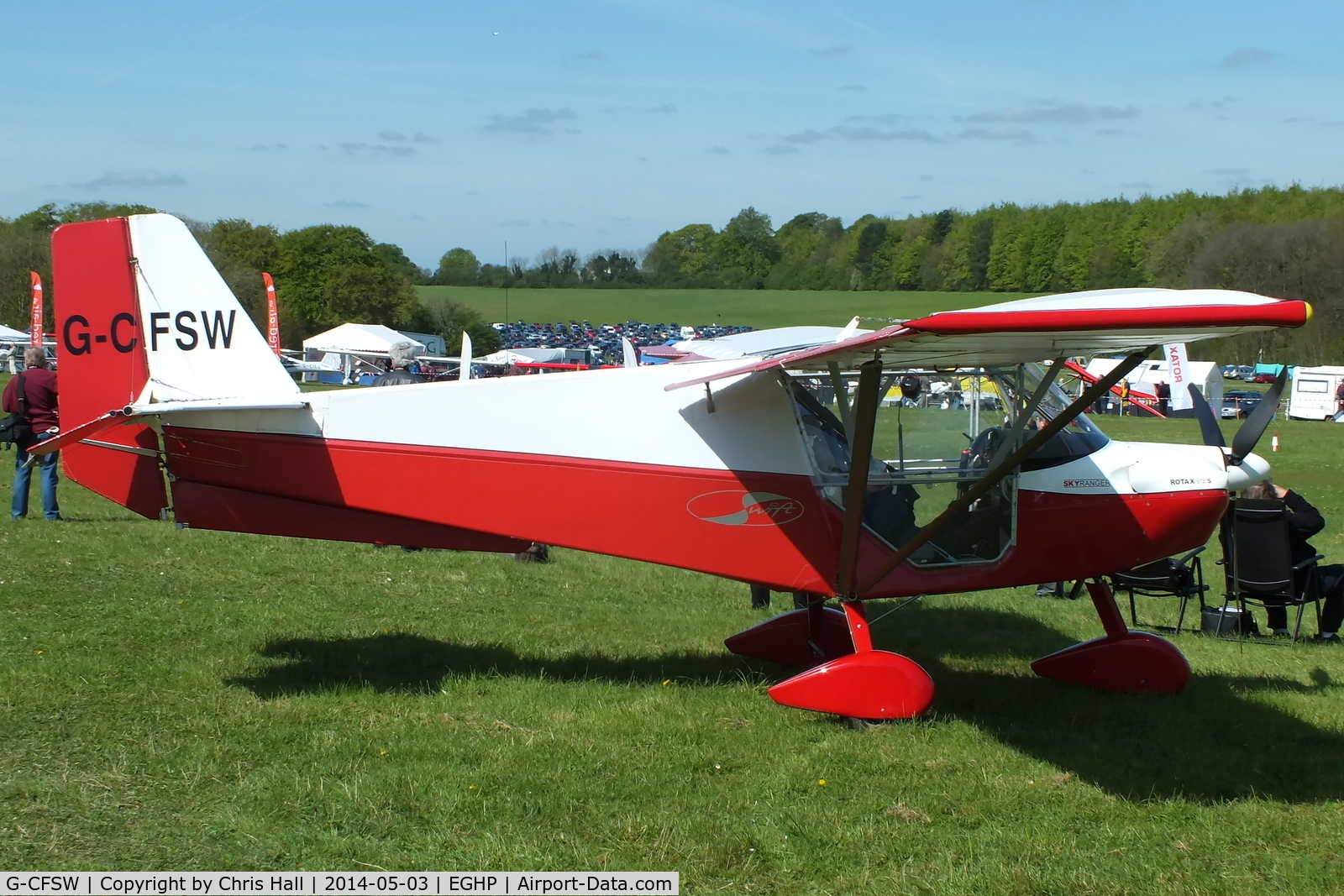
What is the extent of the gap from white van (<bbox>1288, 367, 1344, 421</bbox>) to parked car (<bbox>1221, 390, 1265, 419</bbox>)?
1422 mm

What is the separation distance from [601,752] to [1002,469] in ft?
9.06

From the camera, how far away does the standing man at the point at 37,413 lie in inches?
483

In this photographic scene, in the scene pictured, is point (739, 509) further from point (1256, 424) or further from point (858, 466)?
point (1256, 424)

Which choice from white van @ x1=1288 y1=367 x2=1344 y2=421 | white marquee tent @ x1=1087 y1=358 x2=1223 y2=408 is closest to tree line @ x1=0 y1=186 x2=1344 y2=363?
white marquee tent @ x1=1087 y1=358 x2=1223 y2=408

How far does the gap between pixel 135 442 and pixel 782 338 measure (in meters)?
4.30

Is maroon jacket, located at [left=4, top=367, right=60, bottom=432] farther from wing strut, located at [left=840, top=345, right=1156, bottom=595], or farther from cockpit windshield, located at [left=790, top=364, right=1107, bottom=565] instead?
wing strut, located at [left=840, top=345, right=1156, bottom=595]

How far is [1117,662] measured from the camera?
23.2 ft

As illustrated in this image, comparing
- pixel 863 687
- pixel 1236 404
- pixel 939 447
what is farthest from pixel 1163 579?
pixel 1236 404

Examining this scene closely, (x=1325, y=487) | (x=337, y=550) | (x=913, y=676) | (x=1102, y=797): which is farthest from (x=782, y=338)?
(x=1325, y=487)

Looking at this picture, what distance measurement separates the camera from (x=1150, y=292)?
5.23 m

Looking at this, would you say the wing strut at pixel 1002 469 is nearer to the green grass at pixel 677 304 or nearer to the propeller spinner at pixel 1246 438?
the propeller spinner at pixel 1246 438

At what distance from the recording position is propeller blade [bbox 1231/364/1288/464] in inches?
275

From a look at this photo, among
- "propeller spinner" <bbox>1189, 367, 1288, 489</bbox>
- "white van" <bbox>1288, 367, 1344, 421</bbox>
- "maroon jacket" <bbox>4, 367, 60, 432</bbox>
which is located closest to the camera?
"propeller spinner" <bbox>1189, 367, 1288, 489</bbox>

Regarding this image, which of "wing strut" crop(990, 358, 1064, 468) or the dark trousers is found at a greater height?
"wing strut" crop(990, 358, 1064, 468)
